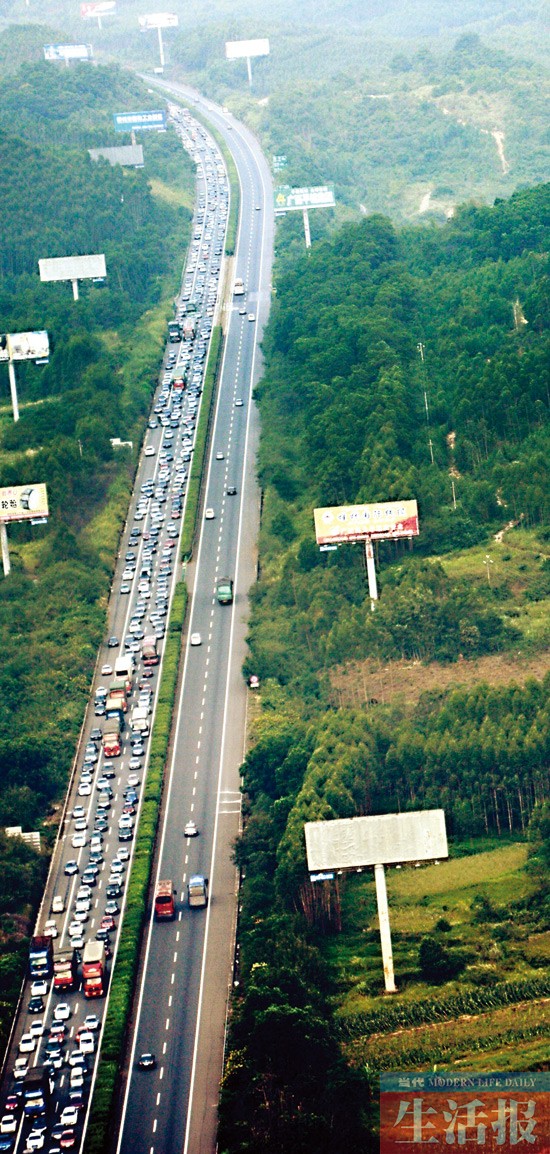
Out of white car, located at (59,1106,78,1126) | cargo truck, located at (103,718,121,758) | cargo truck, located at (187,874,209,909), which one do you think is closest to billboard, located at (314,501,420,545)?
cargo truck, located at (103,718,121,758)

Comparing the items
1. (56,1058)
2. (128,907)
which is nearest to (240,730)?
(128,907)

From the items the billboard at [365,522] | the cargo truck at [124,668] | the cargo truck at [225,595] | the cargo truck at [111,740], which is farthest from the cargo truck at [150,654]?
the billboard at [365,522]

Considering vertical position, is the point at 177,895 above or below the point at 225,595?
below

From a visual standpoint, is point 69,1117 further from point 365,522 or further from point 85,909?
point 365,522

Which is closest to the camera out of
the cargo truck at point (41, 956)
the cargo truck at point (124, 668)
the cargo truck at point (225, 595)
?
the cargo truck at point (41, 956)

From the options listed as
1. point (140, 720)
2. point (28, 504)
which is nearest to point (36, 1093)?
point (140, 720)

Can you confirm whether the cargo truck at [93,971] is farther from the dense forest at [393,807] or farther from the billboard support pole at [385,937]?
the billboard support pole at [385,937]

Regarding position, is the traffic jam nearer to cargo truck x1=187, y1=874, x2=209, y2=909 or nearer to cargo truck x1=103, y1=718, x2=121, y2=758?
cargo truck x1=103, y1=718, x2=121, y2=758
